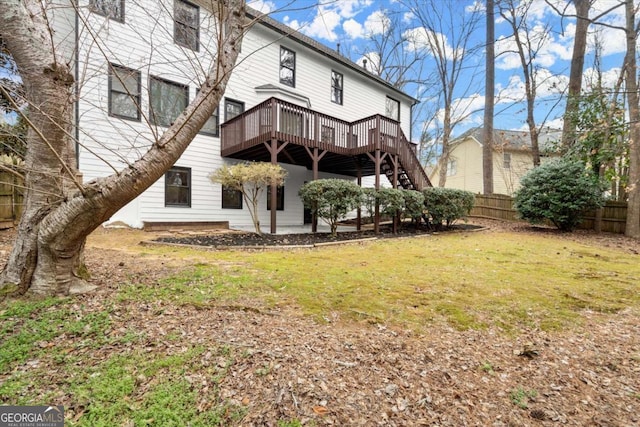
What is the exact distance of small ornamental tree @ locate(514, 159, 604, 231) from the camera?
10.0 metres

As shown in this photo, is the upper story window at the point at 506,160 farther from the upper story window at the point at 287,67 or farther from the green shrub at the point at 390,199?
the upper story window at the point at 287,67

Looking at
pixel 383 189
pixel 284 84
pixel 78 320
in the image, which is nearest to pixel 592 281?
pixel 383 189

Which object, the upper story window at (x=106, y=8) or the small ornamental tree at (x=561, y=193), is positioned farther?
the small ornamental tree at (x=561, y=193)

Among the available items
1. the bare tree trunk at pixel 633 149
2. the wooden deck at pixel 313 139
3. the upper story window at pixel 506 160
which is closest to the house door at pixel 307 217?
the wooden deck at pixel 313 139

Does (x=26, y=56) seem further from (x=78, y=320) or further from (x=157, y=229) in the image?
(x=157, y=229)

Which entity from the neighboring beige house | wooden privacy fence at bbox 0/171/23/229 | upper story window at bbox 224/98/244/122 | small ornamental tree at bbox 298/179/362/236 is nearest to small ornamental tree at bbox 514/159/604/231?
small ornamental tree at bbox 298/179/362/236

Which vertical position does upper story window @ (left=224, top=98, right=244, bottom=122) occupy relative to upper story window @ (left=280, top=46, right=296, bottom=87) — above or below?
below

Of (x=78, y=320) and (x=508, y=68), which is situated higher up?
(x=508, y=68)

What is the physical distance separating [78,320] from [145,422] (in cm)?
154

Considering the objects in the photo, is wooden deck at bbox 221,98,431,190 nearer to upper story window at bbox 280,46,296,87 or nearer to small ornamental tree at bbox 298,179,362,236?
small ornamental tree at bbox 298,179,362,236

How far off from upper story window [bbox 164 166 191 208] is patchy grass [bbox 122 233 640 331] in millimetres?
5205

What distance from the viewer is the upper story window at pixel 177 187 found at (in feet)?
32.6

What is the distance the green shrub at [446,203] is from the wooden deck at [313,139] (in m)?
1.02

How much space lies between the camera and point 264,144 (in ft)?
30.5
